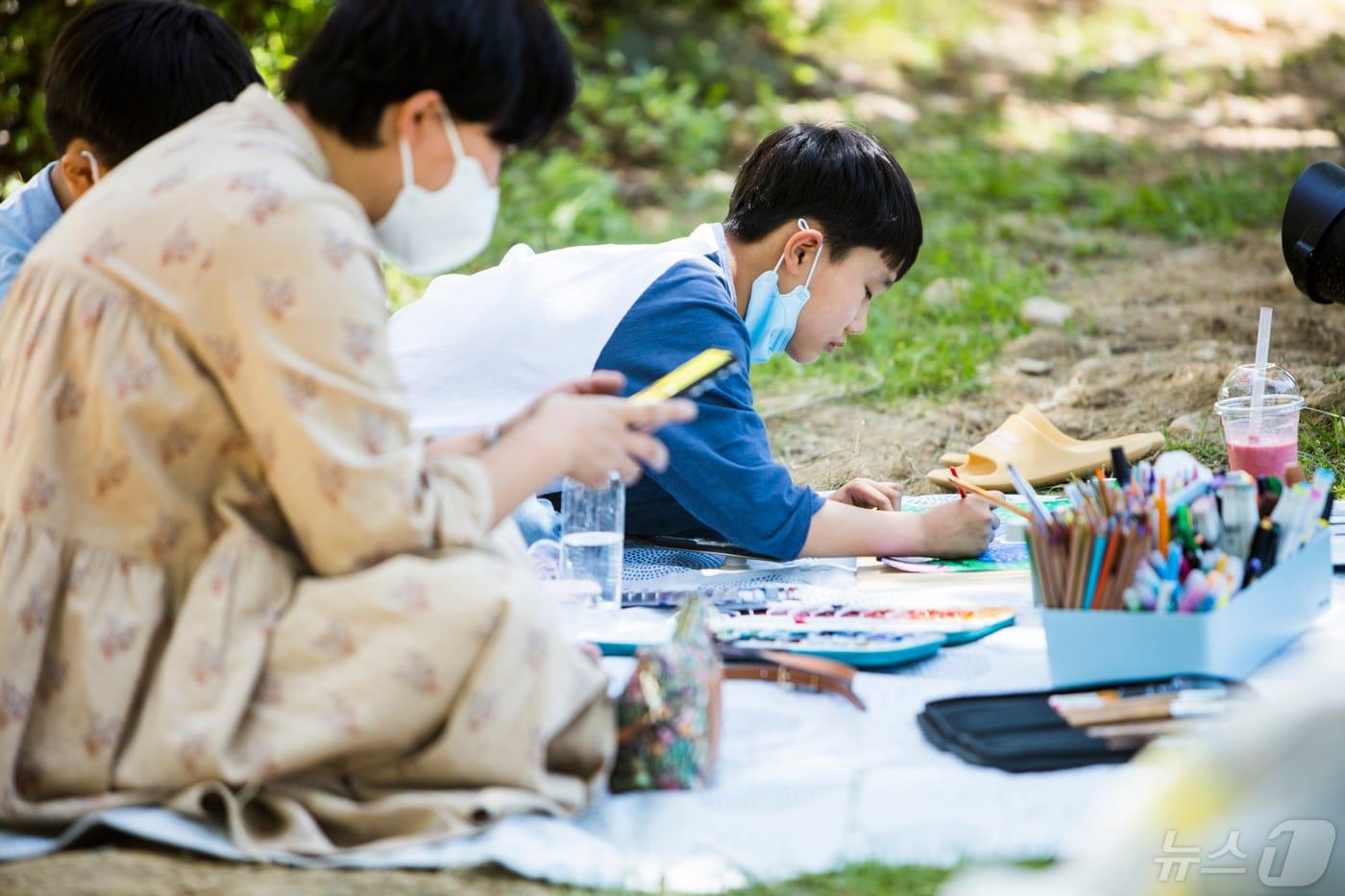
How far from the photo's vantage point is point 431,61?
2.16 m

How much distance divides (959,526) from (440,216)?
56.7 inches

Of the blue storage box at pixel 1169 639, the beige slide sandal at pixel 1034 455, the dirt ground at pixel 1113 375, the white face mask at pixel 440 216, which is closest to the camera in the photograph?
the white face mask at pixel 440 216

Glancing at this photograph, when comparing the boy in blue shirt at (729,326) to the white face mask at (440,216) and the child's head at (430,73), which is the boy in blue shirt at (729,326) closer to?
the white face mask at (440,216)

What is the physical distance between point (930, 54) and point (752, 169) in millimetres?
7434

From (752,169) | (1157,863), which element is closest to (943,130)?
(752,169)

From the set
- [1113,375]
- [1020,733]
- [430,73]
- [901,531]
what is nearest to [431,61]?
[430,73]

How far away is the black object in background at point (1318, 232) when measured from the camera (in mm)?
3879

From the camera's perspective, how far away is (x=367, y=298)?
2031 millimetres

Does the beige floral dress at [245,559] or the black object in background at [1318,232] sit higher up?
the black object in background at [1318,232]

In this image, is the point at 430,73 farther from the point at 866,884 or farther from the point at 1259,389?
the point at 1259,389

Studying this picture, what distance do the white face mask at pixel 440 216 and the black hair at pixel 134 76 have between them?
32.9 inches

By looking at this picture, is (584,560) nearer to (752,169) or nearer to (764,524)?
(764,524)

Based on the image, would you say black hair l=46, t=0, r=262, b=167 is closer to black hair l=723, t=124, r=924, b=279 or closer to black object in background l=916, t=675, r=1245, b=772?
black hair l=723, t=124, r=924, b=279

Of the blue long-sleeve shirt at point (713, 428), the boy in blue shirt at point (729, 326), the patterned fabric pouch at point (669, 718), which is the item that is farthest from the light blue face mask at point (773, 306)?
the patterned fabric pouch at point (669, 718)
